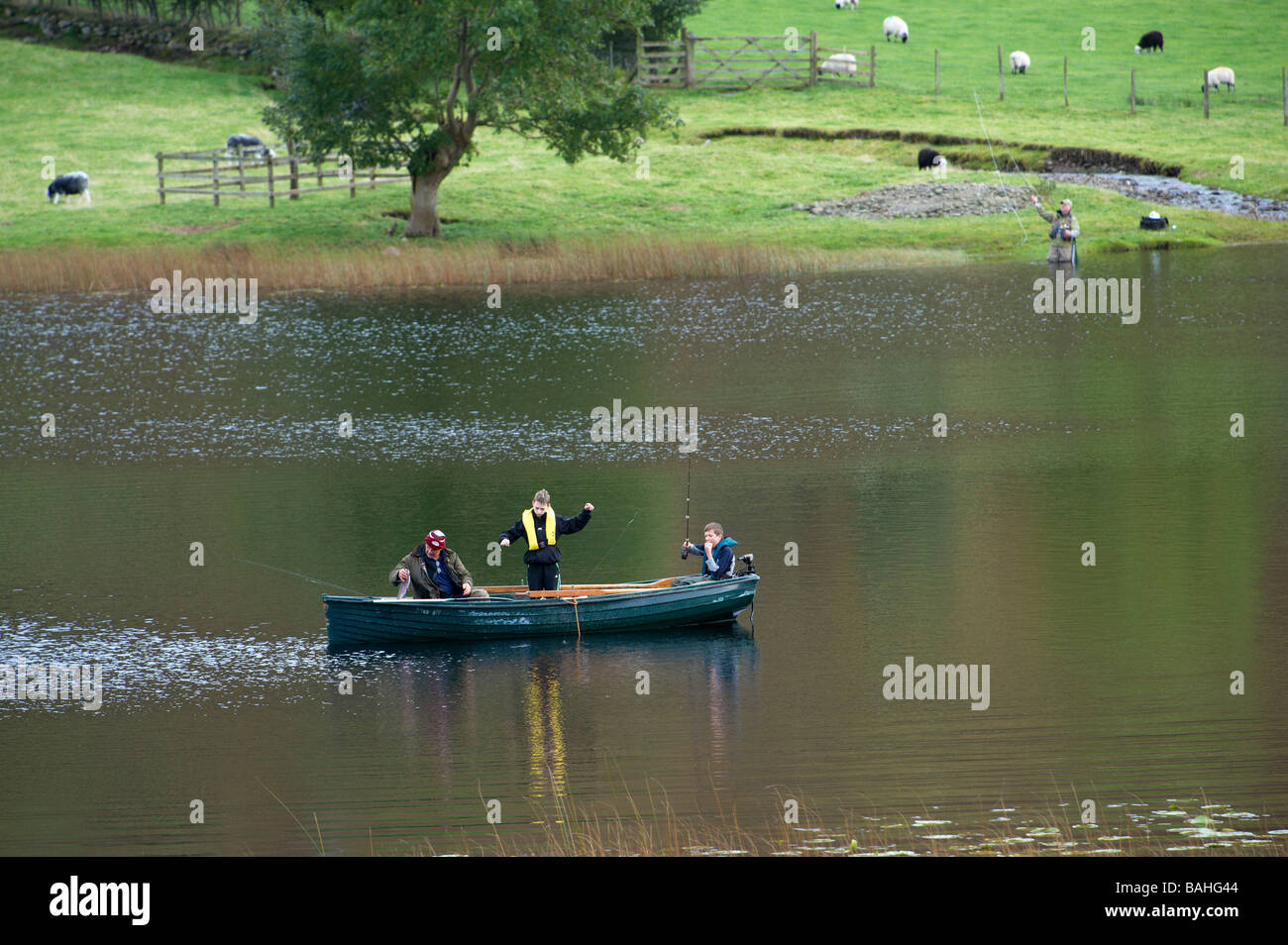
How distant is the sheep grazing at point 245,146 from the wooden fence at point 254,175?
0.13 m

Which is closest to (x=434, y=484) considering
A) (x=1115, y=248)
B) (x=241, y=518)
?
(x=241, y=518)

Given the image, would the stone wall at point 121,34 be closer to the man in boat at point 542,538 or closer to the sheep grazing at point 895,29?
the sheep grazing at point 895,29

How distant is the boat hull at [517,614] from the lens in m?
20.5

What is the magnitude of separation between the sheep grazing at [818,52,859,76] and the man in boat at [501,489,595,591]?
65.9 metres

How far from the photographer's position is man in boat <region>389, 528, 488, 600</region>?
2064 centimetres

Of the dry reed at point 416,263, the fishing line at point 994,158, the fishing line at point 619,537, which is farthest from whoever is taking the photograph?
Answer: the fishing line at point 994,158

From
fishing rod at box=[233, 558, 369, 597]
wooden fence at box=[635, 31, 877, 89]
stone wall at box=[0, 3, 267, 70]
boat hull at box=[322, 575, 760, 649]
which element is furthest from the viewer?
stone wall at box=[0, 3, 267, 70]

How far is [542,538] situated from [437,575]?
1506 mm

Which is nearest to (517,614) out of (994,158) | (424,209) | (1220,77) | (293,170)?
(424,209)

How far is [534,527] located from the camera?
21312 mm

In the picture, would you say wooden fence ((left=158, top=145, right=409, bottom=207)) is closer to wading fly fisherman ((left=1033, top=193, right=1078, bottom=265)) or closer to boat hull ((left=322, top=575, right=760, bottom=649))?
wading fly fisherman ((left=1033, top=193, right=1078, bottom=265))

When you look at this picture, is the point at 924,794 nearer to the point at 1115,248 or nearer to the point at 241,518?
the point at 241,518

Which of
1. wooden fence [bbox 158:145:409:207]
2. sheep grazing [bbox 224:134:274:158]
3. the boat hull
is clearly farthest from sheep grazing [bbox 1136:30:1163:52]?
the boat hull

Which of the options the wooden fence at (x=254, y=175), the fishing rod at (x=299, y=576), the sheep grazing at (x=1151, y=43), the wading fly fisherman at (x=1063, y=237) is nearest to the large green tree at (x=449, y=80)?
the wooden fence at (x=254, y=175)
